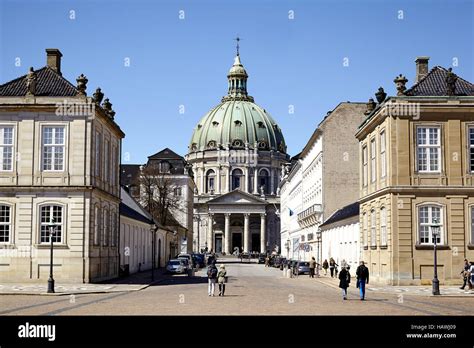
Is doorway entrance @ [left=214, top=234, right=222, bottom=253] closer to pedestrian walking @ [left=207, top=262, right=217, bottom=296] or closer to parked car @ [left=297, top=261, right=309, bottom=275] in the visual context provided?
parked car @ [left=297, top=261, right=309, bottom=275]

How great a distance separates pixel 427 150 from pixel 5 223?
22310 millimetres

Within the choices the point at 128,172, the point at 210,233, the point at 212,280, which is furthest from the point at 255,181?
the point at 212,280

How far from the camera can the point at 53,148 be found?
41.4m

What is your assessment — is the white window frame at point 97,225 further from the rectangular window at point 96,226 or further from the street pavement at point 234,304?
the street pavement at point 234,304

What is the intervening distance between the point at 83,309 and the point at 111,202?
22806 mm

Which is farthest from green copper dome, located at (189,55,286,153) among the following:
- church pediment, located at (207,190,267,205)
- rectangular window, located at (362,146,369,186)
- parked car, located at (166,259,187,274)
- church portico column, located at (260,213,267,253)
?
rectangular window, located at (362,146,369,186)

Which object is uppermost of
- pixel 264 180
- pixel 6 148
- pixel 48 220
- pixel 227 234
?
pixel 264 180

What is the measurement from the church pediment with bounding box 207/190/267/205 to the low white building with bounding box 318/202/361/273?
291 ft

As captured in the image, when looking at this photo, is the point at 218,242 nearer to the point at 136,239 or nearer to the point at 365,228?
the point at 136,239

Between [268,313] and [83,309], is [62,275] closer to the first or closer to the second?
[83,309]

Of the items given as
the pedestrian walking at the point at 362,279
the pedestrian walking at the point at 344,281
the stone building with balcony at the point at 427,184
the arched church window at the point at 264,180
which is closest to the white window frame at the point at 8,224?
the pedestrian walking at the point at 344,281

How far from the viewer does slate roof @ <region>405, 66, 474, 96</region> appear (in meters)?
42.3

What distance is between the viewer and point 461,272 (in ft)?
130
